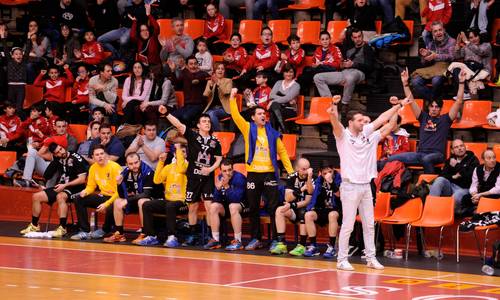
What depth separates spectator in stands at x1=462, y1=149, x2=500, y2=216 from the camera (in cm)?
1628

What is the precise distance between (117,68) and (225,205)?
6.44m

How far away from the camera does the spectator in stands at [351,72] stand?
772 inches

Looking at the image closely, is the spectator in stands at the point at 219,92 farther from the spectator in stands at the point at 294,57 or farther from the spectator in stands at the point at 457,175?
the spectator in stands at the point at 457,175

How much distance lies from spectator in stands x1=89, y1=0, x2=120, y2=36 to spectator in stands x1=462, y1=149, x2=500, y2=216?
33.4 ft

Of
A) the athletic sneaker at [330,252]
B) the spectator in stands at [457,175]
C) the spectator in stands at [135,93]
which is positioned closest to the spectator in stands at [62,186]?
the spectator in stands at [135,93]

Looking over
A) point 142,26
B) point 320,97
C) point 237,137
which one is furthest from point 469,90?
point 142,26

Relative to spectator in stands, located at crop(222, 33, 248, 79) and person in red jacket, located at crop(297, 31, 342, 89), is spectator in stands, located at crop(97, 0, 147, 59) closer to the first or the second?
spectator in stands, located at crop(222, 33, 248, 79)

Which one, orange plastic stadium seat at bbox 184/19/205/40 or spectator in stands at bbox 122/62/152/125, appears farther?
orange plastic stadium seat at bbox 184/19/205/40

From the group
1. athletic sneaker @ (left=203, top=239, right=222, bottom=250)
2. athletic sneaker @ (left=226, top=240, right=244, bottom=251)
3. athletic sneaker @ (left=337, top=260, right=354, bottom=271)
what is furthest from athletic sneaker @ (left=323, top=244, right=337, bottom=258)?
athletic sneaker @ (left=203, top=239, right=222, bottom=250)

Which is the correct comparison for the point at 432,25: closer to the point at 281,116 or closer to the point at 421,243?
the point at 281,116

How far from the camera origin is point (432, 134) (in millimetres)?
17859

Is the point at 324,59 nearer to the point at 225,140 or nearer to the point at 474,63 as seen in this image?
the point at 225,140

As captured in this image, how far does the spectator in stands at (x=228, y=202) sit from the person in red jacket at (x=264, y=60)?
381 cm

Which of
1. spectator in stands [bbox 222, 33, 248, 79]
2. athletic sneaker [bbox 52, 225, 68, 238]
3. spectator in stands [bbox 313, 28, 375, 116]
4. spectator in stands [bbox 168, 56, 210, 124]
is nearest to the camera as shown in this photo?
athletic sneaker [bbox 52, 225, 68, 238]
